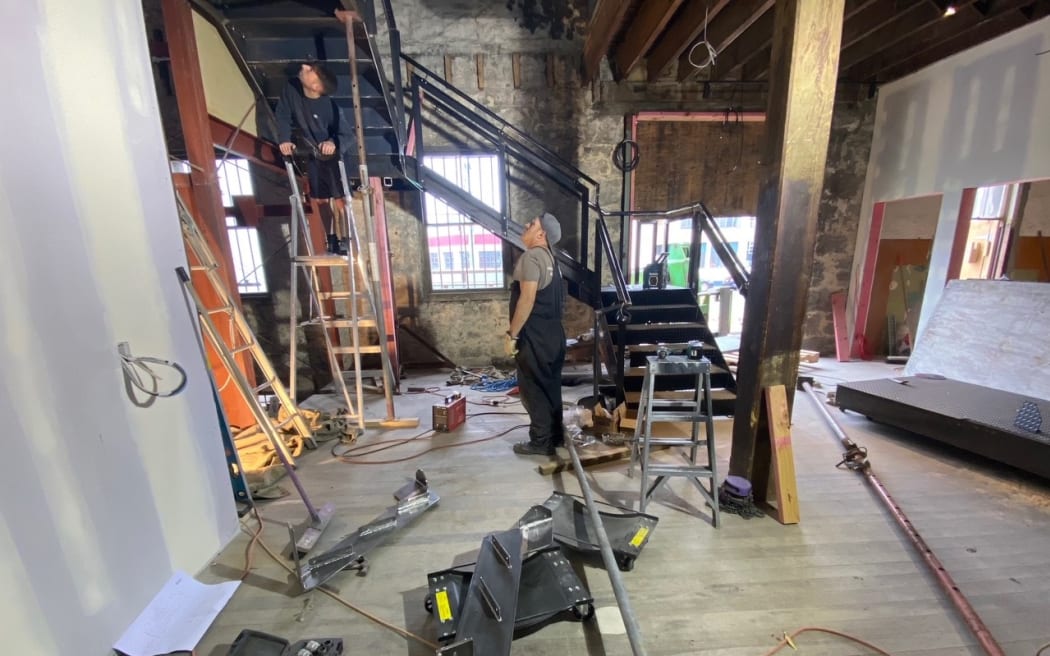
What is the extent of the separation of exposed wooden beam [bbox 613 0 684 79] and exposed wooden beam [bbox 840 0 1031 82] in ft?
9.08

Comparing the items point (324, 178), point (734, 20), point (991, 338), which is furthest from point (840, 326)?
point (324, 178)

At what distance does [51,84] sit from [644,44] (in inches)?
176

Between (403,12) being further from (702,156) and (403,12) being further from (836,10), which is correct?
(836,10)

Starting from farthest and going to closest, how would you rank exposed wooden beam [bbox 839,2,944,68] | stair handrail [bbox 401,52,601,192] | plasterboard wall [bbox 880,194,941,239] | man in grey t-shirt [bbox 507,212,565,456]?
plasterboard wall [bbox 880,194,941,239]
stair handrail [bbox 401,52,601,192]
exposed wooden beam [bbox 839,2,944,68]
man in grey t-shirt [bbox 507,212,565,456]

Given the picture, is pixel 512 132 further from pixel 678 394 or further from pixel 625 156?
pixel 678 394

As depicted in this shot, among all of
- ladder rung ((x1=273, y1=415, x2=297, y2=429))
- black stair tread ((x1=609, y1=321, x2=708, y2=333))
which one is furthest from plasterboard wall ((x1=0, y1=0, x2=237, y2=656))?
black stair tread ((x1=609, y1=321, x2=708, y2=333))

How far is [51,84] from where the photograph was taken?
4.46 ft

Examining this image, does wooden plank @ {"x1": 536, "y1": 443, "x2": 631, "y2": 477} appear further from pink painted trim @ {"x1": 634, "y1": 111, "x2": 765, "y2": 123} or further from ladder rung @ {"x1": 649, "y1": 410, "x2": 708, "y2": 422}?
pink painted trim @ {"x1": 634, "y1": 111, "x2": 765, "y2": 123}

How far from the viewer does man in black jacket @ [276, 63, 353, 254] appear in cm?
359

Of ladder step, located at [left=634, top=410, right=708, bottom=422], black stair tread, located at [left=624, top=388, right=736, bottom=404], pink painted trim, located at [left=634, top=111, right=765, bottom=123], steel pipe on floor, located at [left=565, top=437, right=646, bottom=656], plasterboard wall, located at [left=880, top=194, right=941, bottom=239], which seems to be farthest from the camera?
plasterboard wall, located at [left=880, top=194, right=941, bottom=239]

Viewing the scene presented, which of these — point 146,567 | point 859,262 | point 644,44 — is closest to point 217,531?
point 146,567

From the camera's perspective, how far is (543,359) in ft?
9.45

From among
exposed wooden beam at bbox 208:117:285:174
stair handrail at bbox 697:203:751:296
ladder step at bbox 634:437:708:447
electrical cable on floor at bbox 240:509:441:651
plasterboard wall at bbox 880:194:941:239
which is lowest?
electrical cable on floor at bbox 240:509:441:651

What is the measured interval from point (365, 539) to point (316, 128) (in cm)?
366
